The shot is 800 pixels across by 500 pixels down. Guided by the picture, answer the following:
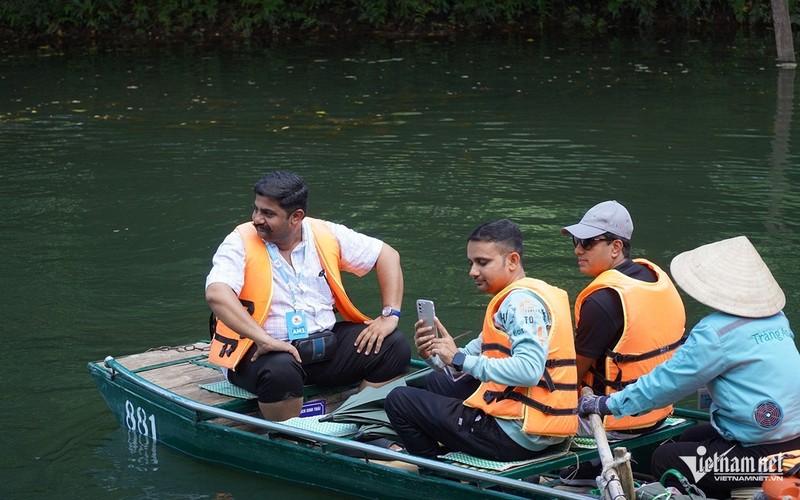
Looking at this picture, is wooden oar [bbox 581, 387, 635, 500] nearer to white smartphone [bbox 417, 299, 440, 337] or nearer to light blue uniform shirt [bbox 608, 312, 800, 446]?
light blue uniform shirt [bbox 608, 312, 800, 446]

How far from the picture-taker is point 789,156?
1147 centimetres

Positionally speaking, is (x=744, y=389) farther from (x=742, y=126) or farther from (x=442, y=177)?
(x=742, y=126)

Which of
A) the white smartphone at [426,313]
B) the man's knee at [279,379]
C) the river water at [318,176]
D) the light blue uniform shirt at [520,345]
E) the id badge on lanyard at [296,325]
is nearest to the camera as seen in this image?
the light blue uniform shirt at [520,345]

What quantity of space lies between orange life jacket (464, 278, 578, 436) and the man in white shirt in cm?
122

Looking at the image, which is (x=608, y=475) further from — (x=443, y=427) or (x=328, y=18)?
(x=328, y=18)

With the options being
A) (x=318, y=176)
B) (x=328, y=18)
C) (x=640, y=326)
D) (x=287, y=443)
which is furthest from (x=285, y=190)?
(x=328, y=18)

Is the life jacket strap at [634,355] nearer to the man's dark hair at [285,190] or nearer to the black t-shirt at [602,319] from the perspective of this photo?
the black t-shirt at [602,319]

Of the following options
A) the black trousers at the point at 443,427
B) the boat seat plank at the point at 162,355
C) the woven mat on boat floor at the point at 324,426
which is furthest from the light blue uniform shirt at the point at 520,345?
the boat seat plank at the point at 162,355

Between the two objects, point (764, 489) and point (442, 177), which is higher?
point (764, 489)

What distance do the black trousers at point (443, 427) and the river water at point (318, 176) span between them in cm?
78

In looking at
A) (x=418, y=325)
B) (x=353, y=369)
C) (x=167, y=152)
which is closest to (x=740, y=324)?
(x=418, y=325)

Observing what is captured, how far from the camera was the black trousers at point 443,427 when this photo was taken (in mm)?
4516

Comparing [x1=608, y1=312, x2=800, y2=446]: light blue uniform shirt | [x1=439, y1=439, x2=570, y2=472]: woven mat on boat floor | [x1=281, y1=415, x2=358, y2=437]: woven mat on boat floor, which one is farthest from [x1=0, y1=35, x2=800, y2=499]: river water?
[x1=608, y1=312, x2=800, y2=446]: light blue uniform shirt

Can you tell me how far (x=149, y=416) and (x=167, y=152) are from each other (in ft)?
22.7
